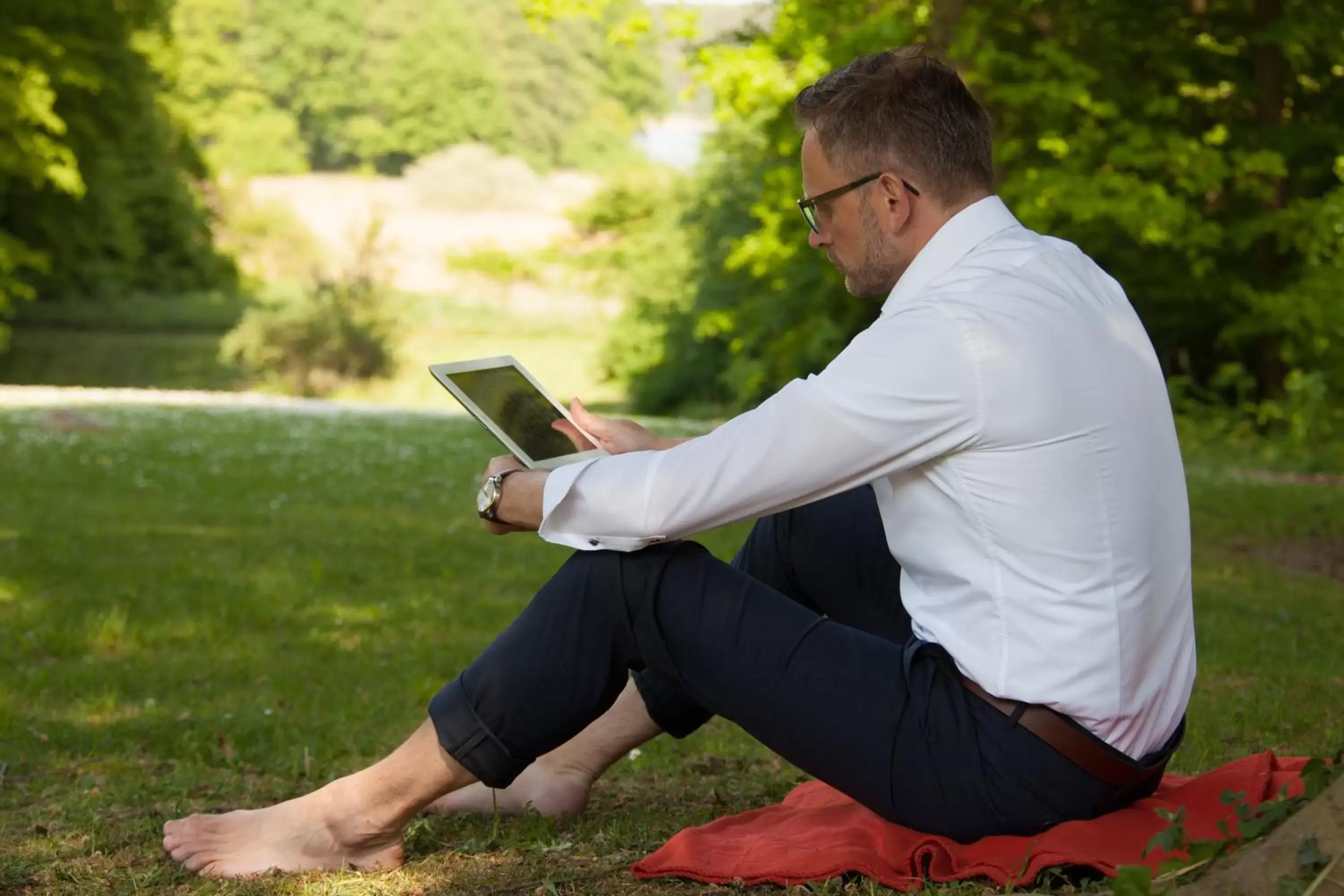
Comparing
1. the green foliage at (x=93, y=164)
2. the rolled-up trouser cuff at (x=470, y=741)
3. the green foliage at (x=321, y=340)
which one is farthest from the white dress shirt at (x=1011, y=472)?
the green foliage at (x=321, y=340)

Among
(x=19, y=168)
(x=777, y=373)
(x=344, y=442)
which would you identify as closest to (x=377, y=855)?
(x=344, y=442)

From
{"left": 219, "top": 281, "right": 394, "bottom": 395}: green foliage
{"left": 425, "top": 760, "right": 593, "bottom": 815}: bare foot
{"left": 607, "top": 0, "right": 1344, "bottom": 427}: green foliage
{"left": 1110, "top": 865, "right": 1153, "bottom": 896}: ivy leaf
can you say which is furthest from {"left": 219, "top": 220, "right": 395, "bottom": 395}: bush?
{"left": 1110, "top": 865, "right": 1153, "bottom": 896}: ivy leaf

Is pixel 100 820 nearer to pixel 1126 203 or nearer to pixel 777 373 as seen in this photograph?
pixel 1126 203

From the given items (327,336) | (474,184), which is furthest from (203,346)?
(474,184)

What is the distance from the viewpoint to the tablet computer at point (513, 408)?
285 centimetres

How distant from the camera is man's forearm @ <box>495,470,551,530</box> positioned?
2686mm

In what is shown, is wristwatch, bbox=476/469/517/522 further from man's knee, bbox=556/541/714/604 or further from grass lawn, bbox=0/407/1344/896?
grass lawn, bbox=0/407/1344/896

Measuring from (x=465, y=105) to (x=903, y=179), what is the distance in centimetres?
7899

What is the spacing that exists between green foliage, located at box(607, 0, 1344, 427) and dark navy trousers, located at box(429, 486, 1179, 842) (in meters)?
9.46

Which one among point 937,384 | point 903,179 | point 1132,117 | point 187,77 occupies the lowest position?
point 937,384

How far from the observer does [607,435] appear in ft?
9.74

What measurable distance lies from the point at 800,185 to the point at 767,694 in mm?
16648

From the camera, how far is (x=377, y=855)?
9.77 feet

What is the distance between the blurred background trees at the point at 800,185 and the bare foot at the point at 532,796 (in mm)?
8898
